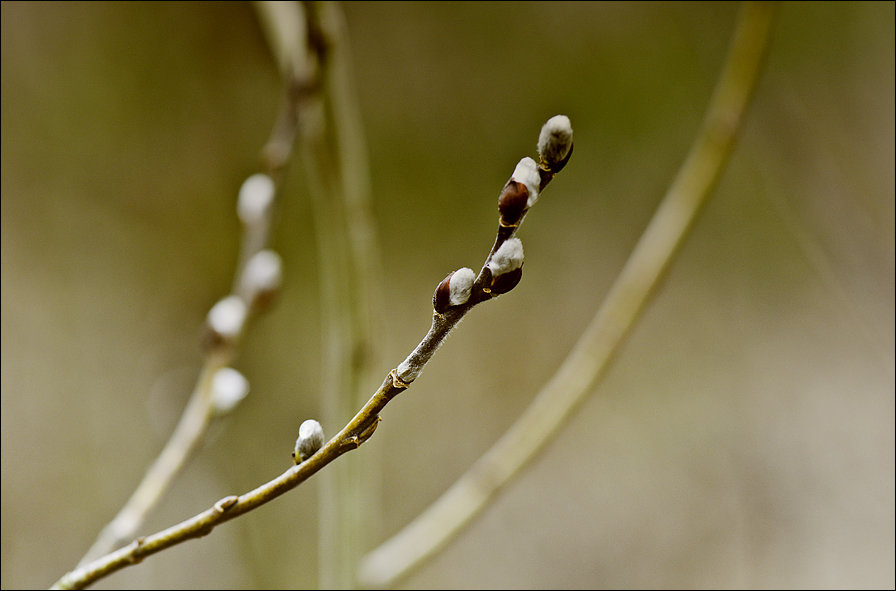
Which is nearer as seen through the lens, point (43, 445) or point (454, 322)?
point (454, 322)

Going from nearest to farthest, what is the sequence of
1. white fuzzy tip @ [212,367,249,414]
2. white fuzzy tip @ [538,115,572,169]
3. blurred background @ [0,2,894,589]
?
1. white fuzzy tip @ [538,115,572,169]
2. white fuzzy tip @ [212,367,249,414]
3. blurred background @ [0,2,894,589]

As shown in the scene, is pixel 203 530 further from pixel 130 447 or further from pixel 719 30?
pixel 719 30

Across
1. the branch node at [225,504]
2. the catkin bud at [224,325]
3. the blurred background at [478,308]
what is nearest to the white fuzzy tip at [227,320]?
the catkin bud at [224,325]

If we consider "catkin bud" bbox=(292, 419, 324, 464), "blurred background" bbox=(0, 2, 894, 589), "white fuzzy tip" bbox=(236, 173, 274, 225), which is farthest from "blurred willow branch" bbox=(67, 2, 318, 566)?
"blurred background" bbox=(0, 2, 894, 589)

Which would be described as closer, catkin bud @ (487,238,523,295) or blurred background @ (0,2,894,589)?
catkin bud @ (487,238,523,295)

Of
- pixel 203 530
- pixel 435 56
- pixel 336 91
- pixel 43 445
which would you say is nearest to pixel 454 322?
pixel 203 530

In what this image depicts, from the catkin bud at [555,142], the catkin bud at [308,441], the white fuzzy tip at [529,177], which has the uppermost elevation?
the catkin bud at [555,142]

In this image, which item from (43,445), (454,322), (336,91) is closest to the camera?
(454,322)

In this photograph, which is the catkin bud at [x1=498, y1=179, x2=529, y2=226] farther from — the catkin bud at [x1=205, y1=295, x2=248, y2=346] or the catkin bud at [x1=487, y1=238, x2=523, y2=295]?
the catkin bud at [x1=205, y1=295, x2=248, y2=346]

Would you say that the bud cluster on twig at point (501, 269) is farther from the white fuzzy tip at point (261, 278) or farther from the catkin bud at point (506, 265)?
the white fuzzy tip at point (261, 278)
